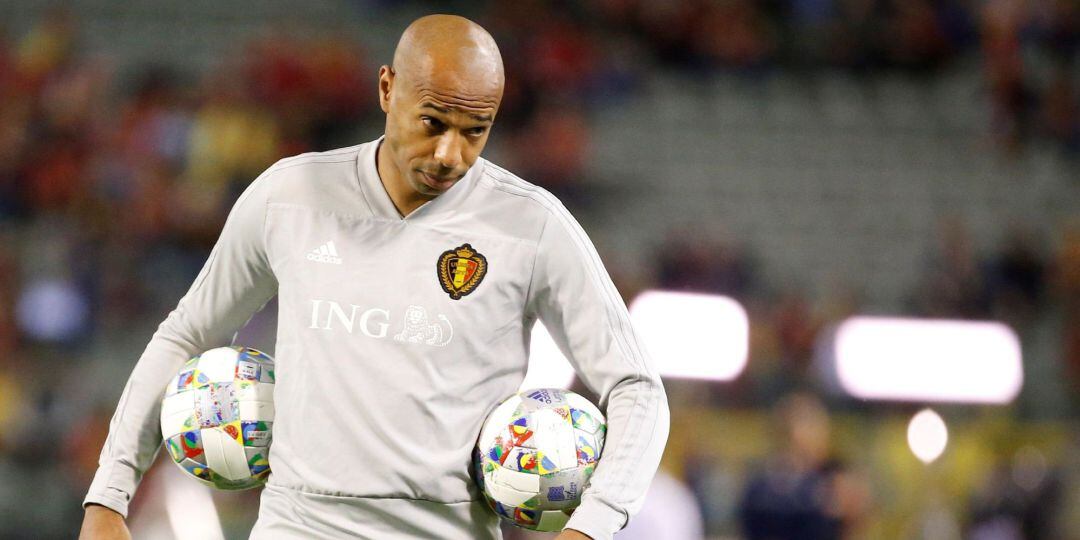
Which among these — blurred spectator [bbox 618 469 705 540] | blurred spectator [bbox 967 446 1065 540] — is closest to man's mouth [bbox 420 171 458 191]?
blurred spectator [bbox 618 469 705 540]

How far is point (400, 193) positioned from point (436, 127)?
25 cm

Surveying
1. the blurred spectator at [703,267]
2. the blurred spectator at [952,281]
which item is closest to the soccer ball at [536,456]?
the blurred spectator at [703,267]

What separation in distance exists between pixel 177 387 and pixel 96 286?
7.20m

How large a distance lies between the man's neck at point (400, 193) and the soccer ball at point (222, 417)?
1.80ft

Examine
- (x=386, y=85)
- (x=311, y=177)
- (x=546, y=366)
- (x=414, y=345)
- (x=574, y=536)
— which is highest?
(x=386, y=85)

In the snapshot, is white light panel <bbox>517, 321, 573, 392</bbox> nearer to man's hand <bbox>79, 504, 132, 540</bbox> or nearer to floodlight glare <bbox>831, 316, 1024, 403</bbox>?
floodlight glare <bbox>831, 316, 1024, 403</bbox>

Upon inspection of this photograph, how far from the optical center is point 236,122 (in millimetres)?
11117

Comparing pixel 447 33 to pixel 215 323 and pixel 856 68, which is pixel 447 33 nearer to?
pixel 215 323

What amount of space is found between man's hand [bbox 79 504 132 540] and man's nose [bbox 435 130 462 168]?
114 centimetres

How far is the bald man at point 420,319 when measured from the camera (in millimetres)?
2922

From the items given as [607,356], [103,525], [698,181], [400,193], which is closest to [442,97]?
[400,193]

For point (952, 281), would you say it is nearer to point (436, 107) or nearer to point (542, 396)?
point (542, 396)

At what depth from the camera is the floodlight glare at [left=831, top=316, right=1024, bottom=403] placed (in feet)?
32.7

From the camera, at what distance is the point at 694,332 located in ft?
33.1
